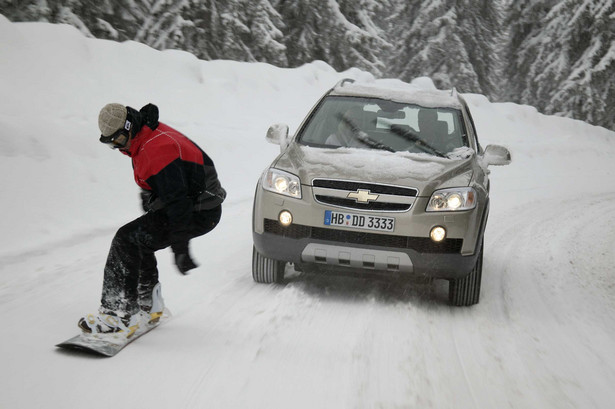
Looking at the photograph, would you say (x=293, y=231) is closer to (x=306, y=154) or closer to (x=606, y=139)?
(x=306, y=154)

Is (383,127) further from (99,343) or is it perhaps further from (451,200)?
(99,343)

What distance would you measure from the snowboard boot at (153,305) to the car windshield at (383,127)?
83.7 inches

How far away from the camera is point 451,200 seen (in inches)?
185

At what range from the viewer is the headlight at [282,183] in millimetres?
4801

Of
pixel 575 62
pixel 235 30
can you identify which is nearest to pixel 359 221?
pixel 235 30

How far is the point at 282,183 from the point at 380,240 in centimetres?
90

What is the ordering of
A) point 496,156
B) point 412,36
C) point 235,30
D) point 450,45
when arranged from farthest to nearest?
point 412,36, point 450,45, point 235,30, point 496,156

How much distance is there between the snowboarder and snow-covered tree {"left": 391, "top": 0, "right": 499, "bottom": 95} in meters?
31.2

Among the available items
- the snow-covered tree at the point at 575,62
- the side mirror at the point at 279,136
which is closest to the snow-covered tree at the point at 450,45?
the snow-covered tree at the point at 575,62

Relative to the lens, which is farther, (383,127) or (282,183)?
(383,127)

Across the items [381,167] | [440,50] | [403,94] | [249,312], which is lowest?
[249,312]

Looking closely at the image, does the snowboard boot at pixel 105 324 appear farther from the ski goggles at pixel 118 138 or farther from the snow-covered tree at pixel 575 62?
the snow-covered tree at pixel 575 62

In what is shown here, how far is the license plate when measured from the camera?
4.60 metres

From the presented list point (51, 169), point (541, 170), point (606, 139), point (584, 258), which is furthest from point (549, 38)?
point (51, 169)
